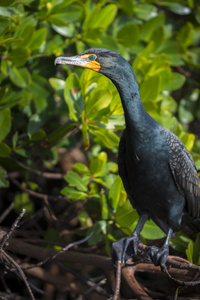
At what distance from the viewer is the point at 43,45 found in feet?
10.00

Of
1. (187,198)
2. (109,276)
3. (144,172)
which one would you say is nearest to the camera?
(144,172)

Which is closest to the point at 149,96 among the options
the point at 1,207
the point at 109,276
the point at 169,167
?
the point at 169,167

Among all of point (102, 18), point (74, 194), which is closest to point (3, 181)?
point (74, 194)

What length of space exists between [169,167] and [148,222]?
23.1 inches

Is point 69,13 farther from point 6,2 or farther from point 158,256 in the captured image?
point 158,256

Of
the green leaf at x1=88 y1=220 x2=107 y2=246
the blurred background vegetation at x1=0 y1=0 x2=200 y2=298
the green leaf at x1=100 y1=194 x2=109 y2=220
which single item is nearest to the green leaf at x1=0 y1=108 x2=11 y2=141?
the blurred background vegetation at x1=0 y1=0 x2=200 y2=298

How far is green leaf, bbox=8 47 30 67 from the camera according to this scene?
2.73 metres

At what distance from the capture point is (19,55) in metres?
2.77

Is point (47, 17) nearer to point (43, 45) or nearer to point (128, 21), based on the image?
point (43, 45)

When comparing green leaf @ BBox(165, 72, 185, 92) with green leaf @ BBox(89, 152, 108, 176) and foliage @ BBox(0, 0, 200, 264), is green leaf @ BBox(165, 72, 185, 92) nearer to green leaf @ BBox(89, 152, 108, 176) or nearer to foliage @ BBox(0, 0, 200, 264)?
foliage @ BBox(0, 0, 200, 264)

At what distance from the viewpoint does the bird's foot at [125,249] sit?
2272mm

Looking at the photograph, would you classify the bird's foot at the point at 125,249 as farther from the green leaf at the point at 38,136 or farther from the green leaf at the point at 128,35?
the green leaf at the point at 128,35

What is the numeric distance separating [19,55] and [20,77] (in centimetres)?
18

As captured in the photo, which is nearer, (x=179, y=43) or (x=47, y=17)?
(x=47, y=17)
